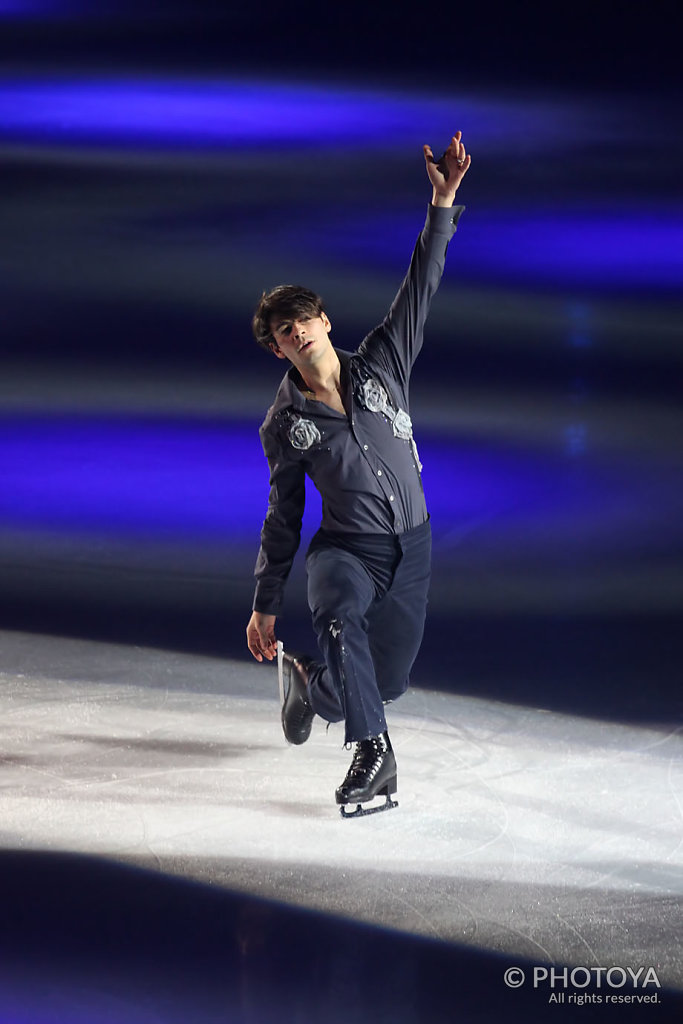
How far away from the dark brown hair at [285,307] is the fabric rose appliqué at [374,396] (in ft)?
0.64

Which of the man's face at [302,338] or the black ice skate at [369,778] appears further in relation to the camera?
the man's face at [302,338]

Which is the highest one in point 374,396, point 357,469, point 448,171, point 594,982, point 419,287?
point 448,171

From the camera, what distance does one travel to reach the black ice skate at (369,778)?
3043 millimetres

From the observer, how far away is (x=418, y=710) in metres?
3.80

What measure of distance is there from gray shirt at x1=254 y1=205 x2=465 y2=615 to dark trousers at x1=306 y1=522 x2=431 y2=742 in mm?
46

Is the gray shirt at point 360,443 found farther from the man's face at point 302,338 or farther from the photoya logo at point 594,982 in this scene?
the photoya logo at point 594,982

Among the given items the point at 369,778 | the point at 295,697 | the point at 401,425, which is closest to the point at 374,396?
the point at 401,425

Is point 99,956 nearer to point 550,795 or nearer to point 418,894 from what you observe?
point 418,894

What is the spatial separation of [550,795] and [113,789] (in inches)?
37.4

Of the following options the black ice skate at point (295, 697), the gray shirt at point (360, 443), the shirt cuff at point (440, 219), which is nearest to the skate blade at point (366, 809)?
the black ice skate at point (295, 697)

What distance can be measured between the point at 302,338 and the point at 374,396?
0.69 feet

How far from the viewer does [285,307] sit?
3217 mm

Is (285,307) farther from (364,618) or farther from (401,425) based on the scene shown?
(364,618)

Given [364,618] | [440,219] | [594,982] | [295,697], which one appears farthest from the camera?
[295,697]
